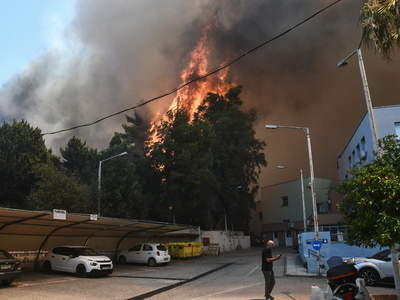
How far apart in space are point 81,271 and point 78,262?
0.47m

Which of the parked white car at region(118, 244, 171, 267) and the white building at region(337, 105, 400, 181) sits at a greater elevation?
the white building at region(337, 105, 400, 181)

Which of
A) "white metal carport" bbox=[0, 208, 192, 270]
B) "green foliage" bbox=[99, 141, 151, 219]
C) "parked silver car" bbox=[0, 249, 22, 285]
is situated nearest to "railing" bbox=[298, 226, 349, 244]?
"white metal carport" bbox=[0, 208, 192, 270]

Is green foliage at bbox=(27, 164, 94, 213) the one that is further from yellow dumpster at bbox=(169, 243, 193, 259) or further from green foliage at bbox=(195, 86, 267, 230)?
green foliage at bbox=(195, 86, 267, 230)

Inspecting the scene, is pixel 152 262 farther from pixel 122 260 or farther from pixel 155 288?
pixel 155 288

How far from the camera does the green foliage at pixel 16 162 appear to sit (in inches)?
1335

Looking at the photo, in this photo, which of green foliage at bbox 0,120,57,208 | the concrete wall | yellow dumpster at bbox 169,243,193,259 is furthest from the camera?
the concrete wall

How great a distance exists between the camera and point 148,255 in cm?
2433

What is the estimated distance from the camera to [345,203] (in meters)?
9.04

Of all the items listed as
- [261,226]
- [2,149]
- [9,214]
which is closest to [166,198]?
[2,149]

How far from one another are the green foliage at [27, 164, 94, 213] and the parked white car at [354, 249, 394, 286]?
19.7m

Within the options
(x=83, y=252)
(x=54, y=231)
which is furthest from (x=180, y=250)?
(x=83, y=252)

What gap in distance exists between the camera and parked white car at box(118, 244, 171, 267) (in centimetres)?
2411

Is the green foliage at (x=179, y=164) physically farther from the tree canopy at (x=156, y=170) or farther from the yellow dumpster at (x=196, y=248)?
the yellow dumpster at (x=196, y=248)

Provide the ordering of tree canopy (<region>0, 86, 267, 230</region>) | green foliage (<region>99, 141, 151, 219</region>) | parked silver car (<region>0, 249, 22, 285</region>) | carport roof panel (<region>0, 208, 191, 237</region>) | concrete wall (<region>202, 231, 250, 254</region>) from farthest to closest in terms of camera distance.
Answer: concrete wall (<region>202, 231, 250, 254</region>) → green foliage (<region>99, 141, 151, 219</region>) → tree canopy (<region>0, 86, 267, 230</region>) → carport roof panel (<region>0, 208, 191, 237</region>) → parked silver car (<region>0, 249, 22, 285</region>)
